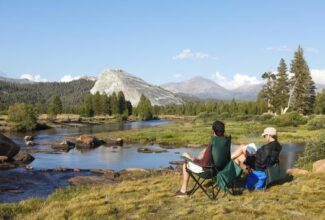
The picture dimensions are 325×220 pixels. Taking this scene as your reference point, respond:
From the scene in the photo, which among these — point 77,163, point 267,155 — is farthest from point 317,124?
point 267,155

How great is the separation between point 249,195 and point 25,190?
18198 millimetres

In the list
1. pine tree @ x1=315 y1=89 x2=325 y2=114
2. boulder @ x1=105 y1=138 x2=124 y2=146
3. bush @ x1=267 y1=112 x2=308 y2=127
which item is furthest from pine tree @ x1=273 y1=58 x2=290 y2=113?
boulder @ x1=105 y1=138 x2=124 y2=146

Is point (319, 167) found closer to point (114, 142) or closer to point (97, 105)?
point (114, 142)

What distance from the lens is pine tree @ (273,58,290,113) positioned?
315 feet

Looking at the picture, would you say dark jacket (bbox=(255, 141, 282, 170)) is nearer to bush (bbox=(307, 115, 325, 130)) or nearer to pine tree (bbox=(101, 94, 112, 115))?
bush (bbox=(307, 115, 325, 130))

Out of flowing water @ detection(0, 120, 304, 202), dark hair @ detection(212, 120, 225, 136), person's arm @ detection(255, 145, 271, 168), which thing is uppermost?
dark hair @ detection(212, 120, 225, 136)

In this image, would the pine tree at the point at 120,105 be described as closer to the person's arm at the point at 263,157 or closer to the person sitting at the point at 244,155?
the person sitting at the point at 244,155

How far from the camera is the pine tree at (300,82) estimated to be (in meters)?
91.3

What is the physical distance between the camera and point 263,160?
499 inches

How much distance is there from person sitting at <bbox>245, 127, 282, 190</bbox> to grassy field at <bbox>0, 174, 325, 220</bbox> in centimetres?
43

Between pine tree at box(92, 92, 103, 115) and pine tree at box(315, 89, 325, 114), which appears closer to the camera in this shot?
pine tree at box(315, 89, 325, 114)

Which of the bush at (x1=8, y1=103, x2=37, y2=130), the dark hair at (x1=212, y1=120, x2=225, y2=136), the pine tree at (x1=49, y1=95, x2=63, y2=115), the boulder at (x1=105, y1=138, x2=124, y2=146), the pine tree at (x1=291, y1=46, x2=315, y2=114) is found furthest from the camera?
the pine tree at (x1=49, y1=95, x2=63, y2=115)

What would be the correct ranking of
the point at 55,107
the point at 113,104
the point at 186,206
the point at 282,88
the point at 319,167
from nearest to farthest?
the point at 186,206, the point at 319,167, the point at 282,88, the point at 55,107, the point at 113,104

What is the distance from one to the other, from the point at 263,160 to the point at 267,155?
204 mm
